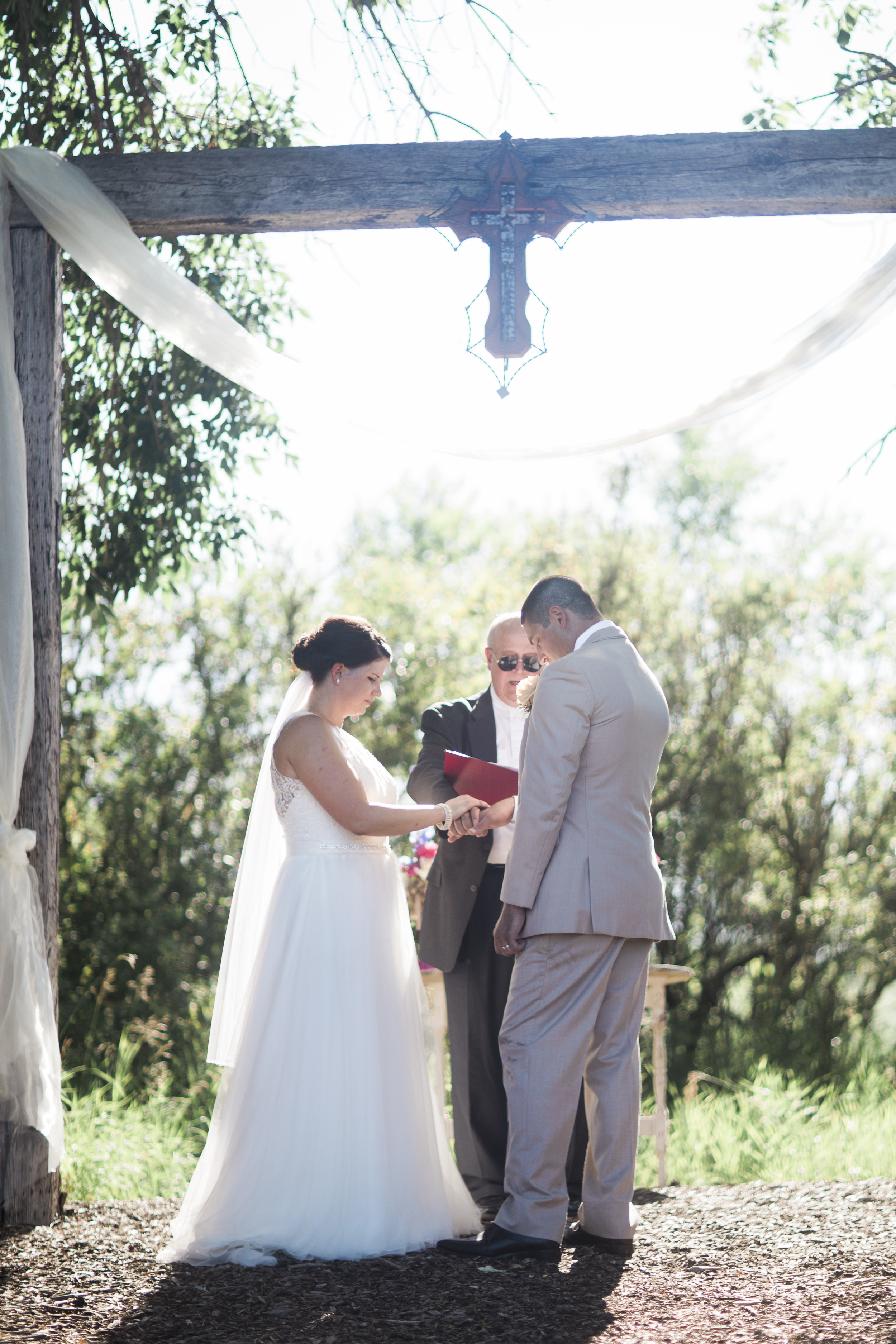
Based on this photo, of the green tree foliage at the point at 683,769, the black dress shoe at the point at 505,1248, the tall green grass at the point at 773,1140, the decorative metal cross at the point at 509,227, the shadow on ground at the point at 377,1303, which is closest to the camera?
the shadow on ground at the point at 377,1303

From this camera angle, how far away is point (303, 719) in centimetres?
375

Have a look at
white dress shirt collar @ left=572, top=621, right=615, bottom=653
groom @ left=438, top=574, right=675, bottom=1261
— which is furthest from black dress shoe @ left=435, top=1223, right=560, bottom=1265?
white dress shirt collar @ left=572, top=621, right=615, bottom=653

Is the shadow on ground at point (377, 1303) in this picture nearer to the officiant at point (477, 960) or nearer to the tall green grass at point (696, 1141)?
the officiant at point (477, 960)

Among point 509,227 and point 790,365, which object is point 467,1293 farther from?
point 509,227

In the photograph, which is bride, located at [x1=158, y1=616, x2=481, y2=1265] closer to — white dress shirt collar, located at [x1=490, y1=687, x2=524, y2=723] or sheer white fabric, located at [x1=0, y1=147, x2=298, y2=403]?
white dress shirt collar, located at [x1=490, y1=687, x2=524, y2=723]

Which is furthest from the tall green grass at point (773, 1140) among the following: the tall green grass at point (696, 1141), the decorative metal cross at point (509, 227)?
the decorative metal cross at point (509, 227)

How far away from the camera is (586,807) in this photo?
3467 millimetres

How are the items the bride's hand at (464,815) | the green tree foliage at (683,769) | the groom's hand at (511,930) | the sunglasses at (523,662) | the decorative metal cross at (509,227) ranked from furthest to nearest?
the green tree foliage at (683,769), the sunglasses at (523,662), the decorative metal cross at (509,227), the bride's hand at (464,815), the groom's hand at (511,930)

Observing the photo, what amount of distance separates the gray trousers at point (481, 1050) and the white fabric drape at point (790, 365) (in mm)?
1505

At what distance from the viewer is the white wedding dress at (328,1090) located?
11.1ft

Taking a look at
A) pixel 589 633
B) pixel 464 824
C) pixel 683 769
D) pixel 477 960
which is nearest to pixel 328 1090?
pixel 464 824

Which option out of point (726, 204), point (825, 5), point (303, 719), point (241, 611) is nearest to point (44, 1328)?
point (303, 719)

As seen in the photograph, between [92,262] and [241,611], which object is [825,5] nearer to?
[92,262]

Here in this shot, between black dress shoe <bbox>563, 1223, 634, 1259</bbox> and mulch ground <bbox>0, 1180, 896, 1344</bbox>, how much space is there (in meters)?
0.04
